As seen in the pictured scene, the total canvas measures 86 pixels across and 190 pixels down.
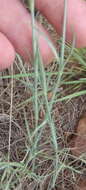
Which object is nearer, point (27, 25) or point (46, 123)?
point (27, 25)

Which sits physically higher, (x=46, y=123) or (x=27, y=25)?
(x=27, y=25)

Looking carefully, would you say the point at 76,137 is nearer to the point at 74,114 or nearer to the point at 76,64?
the point at 74,114

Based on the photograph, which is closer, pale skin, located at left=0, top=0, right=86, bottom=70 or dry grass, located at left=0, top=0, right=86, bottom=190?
pale skin, located at left=0, top=0, right=86, bottom=70

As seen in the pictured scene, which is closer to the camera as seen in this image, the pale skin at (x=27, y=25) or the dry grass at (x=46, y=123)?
the pale skin at (x=27, y=25)

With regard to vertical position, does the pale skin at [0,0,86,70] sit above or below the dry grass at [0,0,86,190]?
above

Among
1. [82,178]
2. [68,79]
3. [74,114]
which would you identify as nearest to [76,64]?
[68,79]

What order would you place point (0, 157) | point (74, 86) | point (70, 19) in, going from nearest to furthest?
1. point (70, 19)
2. point (0, 157)
3. point (74, 86)

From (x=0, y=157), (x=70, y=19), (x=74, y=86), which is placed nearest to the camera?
(x=70, y=19)

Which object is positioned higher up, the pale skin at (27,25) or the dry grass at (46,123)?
the pale skin at (27,25)
